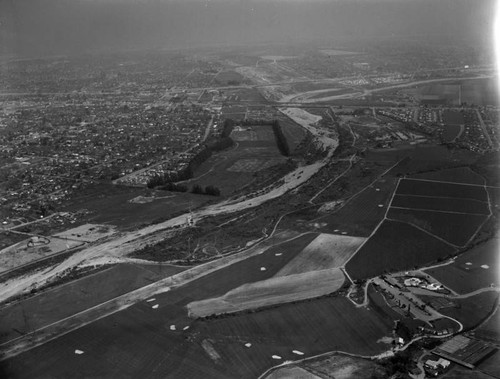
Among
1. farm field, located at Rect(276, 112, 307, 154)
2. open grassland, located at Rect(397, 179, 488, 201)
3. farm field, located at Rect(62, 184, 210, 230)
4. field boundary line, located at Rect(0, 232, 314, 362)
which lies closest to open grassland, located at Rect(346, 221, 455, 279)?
field boundary line, located at Rect(0, 232, 314, 362)

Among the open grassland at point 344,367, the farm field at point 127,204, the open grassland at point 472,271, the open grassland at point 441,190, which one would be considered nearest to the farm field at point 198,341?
A: the open grassland at point 344,367

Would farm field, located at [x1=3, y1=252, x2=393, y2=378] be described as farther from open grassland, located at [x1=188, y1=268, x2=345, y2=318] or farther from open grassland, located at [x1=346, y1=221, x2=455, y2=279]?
open grassland, located at [x1=346, y1=221, x2=455, y2=279]

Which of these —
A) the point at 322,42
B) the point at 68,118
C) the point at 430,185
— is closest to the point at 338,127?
the point at 430,185

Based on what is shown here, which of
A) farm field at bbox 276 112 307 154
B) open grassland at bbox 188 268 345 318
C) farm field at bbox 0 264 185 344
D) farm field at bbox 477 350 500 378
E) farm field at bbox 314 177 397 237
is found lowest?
farm field at bbox 477 350 500 378

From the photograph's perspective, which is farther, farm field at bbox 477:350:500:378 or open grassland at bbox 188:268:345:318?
open grassland at bbox 188:268:345:318

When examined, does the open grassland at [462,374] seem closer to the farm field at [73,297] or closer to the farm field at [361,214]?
the farm field at [361,214]

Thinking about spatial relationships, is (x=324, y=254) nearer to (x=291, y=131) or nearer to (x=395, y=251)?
(x=395, y=251)
